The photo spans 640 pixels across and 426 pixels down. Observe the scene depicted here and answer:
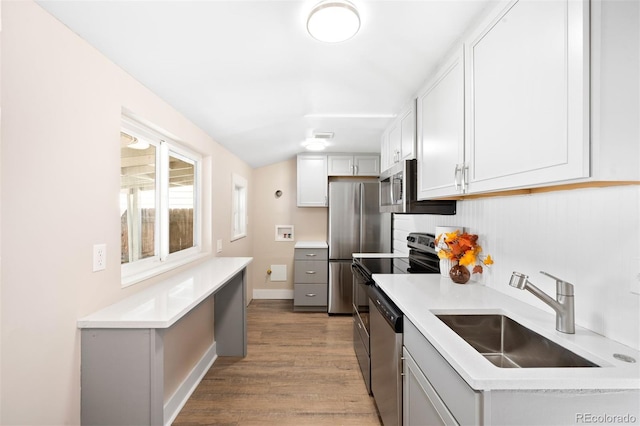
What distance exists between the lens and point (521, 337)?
1289mm

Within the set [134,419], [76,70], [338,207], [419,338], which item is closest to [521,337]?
[419,338]

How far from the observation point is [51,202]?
1181 millimetres

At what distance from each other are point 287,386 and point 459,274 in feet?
5.19

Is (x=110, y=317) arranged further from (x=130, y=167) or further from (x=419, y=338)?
(x=419, y=338)

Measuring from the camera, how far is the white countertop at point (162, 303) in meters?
1.33

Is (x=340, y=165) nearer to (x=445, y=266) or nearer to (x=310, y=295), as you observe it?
(x=310, y=295)

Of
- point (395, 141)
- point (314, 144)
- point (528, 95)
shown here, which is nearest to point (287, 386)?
point (395, 141)

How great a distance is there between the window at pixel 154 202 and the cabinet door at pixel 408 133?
1.81m

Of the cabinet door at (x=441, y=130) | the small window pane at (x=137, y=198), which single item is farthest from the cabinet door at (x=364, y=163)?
the small window pane at (x=137, y=198)

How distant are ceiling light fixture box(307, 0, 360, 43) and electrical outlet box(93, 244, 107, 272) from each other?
1391 millimetres

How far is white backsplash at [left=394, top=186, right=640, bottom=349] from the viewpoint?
1.02 meters

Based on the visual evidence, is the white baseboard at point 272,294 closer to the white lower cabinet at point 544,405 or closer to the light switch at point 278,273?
the light switch at point 278,273

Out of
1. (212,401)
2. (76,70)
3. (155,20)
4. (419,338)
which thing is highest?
(155,20)

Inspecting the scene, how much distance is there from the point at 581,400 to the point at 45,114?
1.97m
